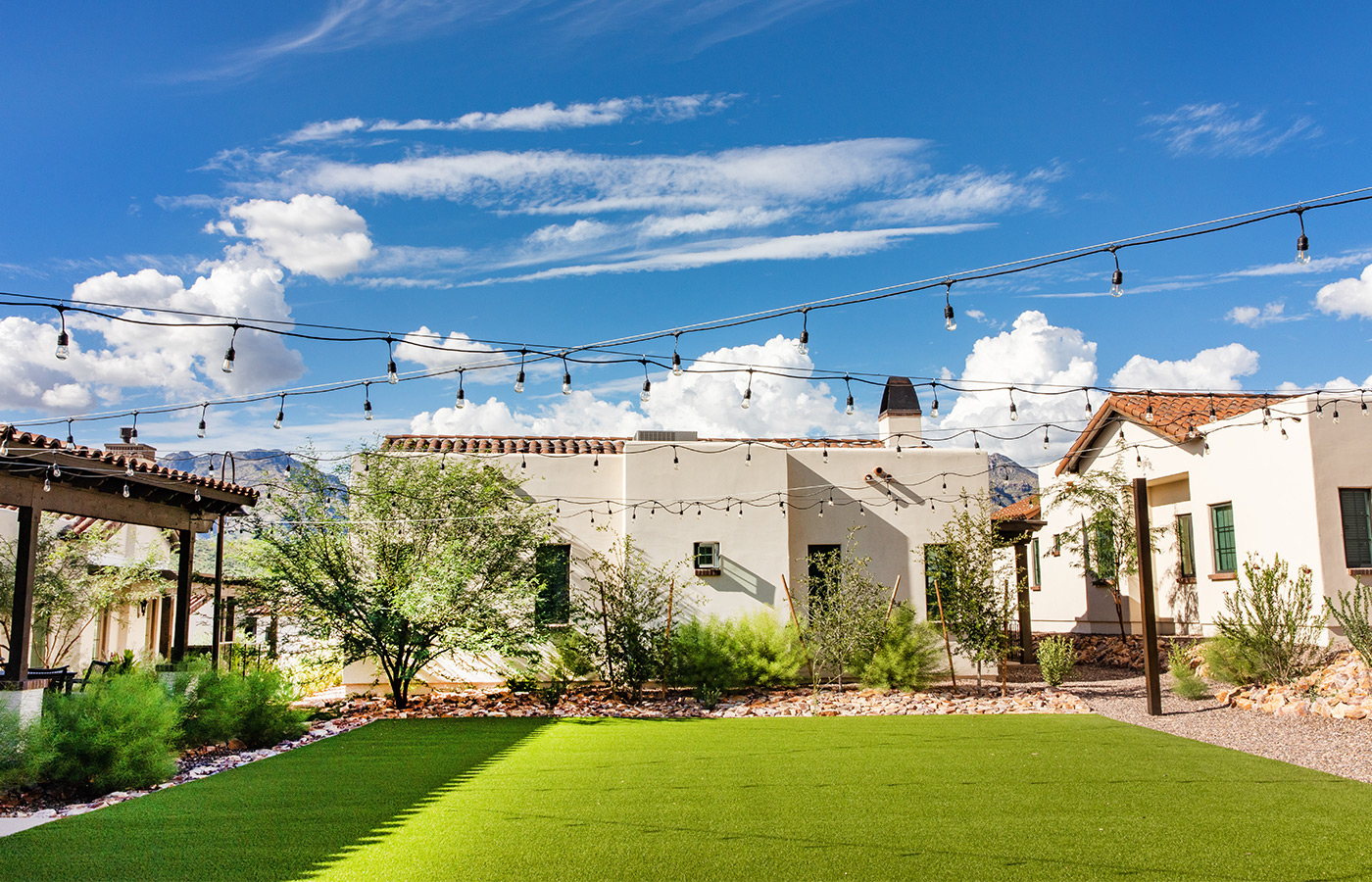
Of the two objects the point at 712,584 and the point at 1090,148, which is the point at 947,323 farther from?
the point at 712,584

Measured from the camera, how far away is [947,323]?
24.0ft

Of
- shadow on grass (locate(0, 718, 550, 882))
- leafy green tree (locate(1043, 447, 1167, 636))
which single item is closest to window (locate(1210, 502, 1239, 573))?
leafy green tree (locate(1043, 447, 1167, 636))

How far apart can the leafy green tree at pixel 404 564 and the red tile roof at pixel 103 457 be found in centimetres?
178

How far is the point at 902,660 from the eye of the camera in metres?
14.7

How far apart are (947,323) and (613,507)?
32.0ft

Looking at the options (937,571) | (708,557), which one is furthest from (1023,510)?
(708,557)

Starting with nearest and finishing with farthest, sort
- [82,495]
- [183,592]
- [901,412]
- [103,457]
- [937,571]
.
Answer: [103,457] < [82,495] < [183,592] < [937,571] < [901,412]

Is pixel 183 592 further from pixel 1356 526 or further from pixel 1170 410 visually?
pixel 1170 410

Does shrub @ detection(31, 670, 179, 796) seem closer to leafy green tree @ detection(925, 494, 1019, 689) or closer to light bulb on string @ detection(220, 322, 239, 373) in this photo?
light bulb on string @ detection(220, 322, 239, 373)

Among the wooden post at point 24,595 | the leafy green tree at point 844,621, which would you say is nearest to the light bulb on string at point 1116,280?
the leafy green tree at point 844,621

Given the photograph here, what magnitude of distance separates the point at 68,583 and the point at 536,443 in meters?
8.47

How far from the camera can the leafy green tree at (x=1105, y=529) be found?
18.6 metres

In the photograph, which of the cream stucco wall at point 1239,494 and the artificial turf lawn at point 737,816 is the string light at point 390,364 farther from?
the cream stucco wall at point 1239,494

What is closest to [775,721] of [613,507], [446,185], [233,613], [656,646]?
[656,646]
